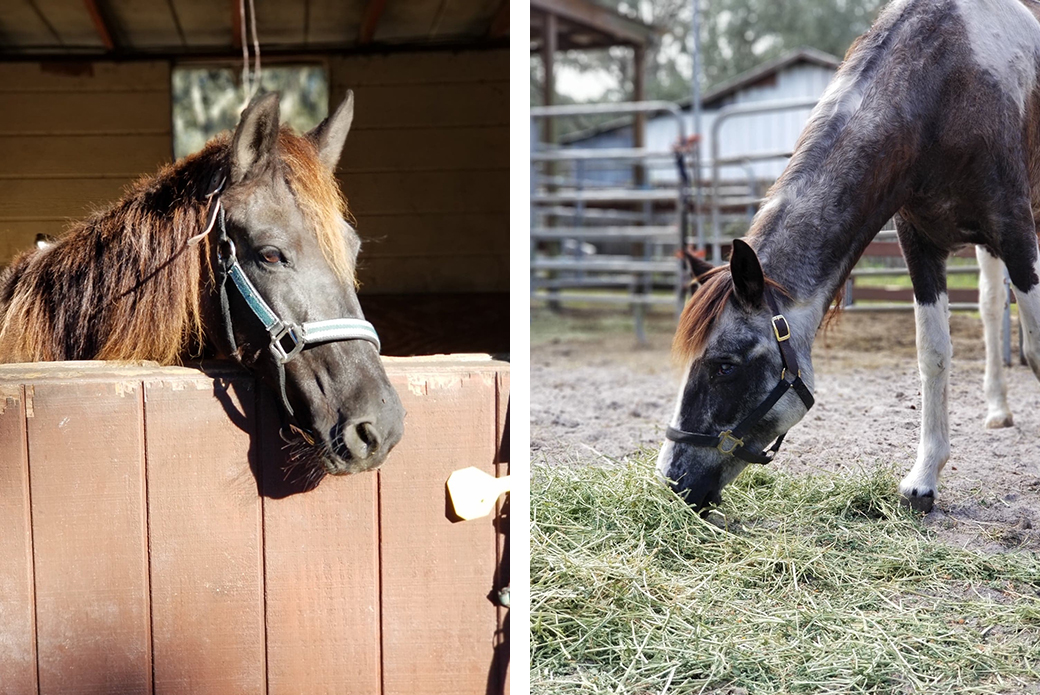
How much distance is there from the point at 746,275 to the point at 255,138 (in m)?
1.18

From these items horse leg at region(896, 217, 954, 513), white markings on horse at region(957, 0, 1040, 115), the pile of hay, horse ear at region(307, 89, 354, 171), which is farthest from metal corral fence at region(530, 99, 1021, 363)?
horse ear at region(307, 89, 354, 171)

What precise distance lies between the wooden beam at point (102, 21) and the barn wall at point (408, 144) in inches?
10.0

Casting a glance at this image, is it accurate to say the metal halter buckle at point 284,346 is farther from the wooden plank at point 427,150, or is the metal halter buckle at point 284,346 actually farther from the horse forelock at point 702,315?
the wooden plank at point 427,150

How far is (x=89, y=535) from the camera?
1665 millimetres

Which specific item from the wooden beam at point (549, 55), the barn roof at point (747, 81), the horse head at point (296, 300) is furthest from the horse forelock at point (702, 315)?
the barn roof at point (747, 81)

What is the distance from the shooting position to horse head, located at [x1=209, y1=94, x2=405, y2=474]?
157cm

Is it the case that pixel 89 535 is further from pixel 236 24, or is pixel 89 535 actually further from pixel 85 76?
pixel 85 76

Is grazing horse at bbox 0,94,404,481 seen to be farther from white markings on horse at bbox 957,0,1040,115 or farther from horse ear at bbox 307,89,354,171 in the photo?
white markings on horse at bbox 957,0,1040,115

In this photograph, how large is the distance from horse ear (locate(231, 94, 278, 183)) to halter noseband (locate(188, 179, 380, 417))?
6cm

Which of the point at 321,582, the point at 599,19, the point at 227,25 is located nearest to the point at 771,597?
the point at 321,582

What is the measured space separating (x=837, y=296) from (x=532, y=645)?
1220mm

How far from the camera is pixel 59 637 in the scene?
1.67 metres

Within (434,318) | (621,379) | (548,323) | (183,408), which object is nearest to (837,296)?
(183,408)

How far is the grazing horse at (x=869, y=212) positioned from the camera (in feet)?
7.14
